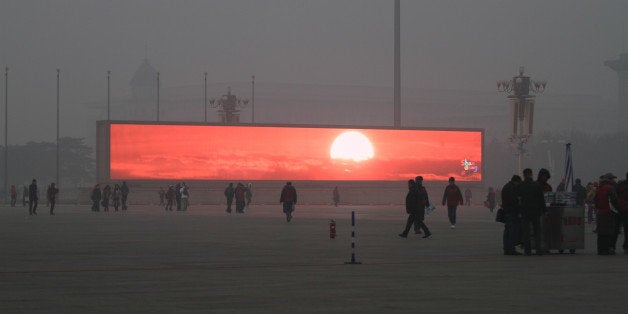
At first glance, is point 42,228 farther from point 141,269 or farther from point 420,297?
point 420,297

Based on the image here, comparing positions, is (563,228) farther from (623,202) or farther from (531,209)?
(623,202)

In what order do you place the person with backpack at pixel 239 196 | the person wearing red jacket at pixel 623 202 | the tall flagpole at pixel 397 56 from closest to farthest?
the person wearing red jacket at pixel 623 202 → the person with backpack at pixel 239 196 → the tall flagpole at pixel 397 56

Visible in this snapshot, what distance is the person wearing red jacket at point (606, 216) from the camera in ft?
74.8

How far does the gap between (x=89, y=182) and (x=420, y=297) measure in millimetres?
175187

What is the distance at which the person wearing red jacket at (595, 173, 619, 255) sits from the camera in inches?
898

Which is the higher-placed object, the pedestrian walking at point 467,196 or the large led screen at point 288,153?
the large led screen at point 288,153

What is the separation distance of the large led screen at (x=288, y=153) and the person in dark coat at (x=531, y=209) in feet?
206

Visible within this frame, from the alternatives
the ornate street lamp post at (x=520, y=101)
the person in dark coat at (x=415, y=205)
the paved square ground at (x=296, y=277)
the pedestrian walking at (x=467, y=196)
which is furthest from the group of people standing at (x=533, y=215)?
the pedestrian walking at (x=467, y=196)

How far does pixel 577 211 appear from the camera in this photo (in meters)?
23.1

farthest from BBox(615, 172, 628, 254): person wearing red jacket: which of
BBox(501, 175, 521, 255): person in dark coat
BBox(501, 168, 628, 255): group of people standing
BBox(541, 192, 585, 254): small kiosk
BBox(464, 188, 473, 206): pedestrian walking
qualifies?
BBox(464, 188, 473, 206): pedestrian walking

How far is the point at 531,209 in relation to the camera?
22.5 metres

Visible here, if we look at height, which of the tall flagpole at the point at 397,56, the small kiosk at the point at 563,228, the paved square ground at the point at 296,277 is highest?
the tall flagpole at the point at 397,56

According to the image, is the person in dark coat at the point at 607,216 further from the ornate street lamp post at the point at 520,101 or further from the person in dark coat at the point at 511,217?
the ornate street lamp post at the point at 520,101

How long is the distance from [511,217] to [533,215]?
0.40m
